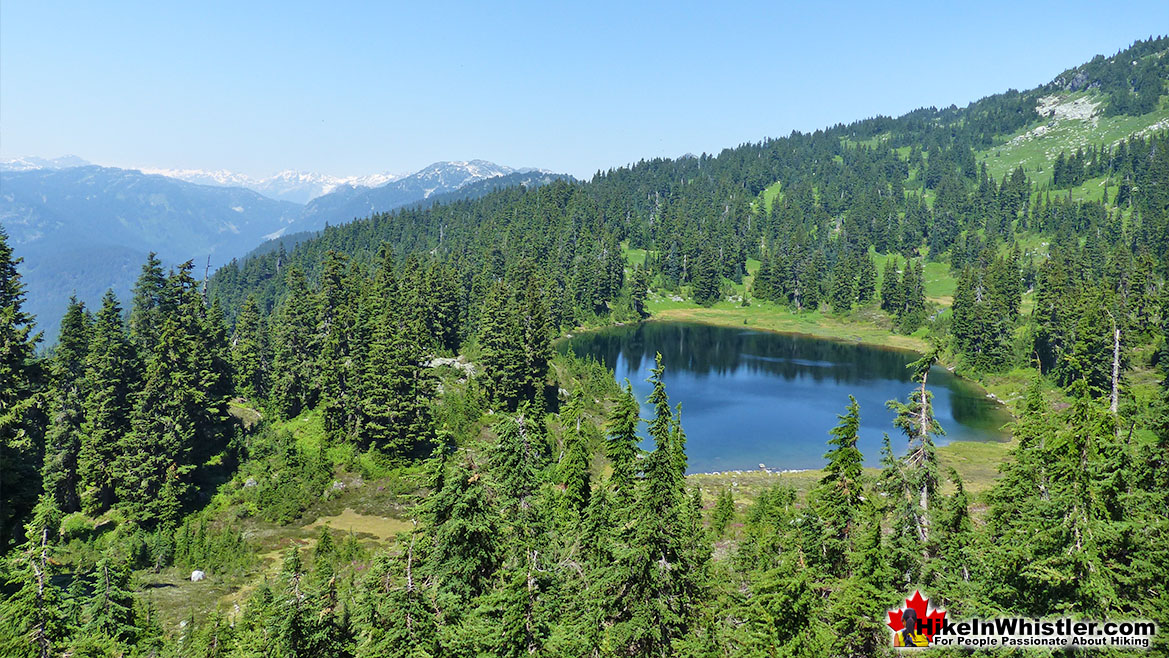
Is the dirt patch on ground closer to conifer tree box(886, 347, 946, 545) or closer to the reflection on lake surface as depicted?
the reflection on lake surface

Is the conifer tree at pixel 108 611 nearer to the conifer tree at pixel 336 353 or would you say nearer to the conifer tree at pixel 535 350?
the conifer tree at pixel 336 353

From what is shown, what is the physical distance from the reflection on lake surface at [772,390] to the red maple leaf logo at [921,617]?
4316 cm

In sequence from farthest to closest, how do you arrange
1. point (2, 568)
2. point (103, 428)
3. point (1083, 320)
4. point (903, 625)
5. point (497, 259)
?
point (497, 259), point (1083, 320), point (103, 428), point (2, 568), point (903, 625)

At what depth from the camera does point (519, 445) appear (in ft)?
63.5

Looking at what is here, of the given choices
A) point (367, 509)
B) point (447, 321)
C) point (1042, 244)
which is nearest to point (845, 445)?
point (367, 509)

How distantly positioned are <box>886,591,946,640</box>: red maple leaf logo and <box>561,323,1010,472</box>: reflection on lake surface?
142 feet

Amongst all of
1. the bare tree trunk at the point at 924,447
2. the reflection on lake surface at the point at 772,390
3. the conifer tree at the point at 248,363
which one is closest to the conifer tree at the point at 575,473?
the bare tree trunk at the point at 924,447

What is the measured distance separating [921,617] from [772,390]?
87.5 meters

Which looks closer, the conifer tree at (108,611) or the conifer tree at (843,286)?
the conifer tree at (108,611)

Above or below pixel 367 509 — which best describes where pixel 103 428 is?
above

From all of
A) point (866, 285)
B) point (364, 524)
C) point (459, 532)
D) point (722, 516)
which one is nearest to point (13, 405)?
point (364, 524)

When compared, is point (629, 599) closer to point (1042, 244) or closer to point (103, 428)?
point (103, 428)

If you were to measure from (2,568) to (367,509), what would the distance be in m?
30.1

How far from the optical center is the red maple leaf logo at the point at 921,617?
16.8 m
